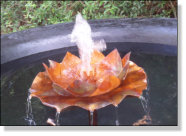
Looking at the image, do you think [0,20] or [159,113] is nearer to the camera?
[159,113]

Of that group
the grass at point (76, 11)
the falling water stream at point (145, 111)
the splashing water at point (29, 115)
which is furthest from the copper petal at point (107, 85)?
the grass at point (76, 11)

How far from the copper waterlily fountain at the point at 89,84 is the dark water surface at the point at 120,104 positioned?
0.46 ft

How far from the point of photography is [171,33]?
1318 mm

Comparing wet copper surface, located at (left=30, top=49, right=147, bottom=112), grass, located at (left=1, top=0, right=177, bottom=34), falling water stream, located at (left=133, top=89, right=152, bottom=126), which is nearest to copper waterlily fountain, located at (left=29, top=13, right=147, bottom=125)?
wet copper surface, located at (left=30, top=49, right=147, bottom=112)

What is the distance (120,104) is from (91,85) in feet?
0.95

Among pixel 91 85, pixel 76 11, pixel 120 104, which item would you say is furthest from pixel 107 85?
pixel 76 11

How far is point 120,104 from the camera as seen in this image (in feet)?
3.35

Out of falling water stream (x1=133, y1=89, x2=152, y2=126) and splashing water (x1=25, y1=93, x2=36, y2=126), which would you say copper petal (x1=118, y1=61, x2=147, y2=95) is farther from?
splashing water (x1=25, y1=93, x2=36, y2=126)

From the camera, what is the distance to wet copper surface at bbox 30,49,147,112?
0.74 m

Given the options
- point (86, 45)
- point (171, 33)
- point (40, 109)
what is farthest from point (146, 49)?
point (40, 109)

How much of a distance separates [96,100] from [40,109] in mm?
358

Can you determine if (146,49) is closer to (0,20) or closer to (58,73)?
(58,73)

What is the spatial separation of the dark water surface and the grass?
1.12m

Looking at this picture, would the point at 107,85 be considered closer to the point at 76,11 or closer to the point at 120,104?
the point at 120,104
